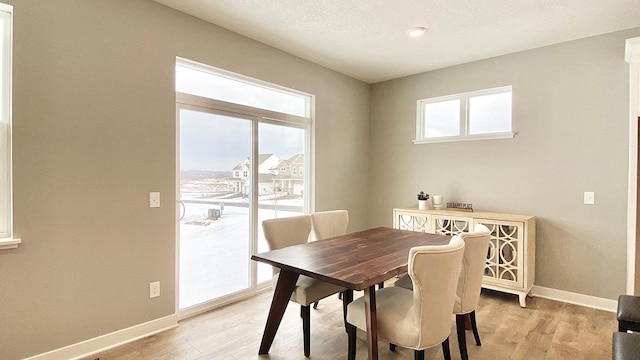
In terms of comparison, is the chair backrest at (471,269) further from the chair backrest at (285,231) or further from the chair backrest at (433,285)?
the chair backrest at (285,231)

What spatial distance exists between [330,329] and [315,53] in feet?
9.41

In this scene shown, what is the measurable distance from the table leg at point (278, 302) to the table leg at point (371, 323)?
2.07ft

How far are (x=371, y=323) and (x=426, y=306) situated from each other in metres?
0.31

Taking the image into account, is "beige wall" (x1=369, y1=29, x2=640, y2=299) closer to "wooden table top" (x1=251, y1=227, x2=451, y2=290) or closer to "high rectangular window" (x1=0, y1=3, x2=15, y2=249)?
"wooden table top" (x1=251, y1=227, x2=451, y2=290)

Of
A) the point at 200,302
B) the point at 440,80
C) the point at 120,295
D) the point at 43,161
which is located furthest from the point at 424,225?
the point at 43,161

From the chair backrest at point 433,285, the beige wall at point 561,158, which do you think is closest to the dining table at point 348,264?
the chair backrest at point 433,285

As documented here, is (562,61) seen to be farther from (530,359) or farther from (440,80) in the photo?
(530,359)

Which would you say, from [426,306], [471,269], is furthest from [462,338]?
[426,306]

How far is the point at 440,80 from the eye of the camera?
4.15 metres

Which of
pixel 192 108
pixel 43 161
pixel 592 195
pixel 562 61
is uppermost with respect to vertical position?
pixel 562 61

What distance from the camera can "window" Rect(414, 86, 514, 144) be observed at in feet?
Result: 12.2

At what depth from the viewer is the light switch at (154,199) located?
259 cm

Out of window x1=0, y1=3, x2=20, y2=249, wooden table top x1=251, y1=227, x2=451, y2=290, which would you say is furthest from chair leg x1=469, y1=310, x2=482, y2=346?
window x1=0, y1=3, x2=20, y2=249

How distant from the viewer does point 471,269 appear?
2064 mm
